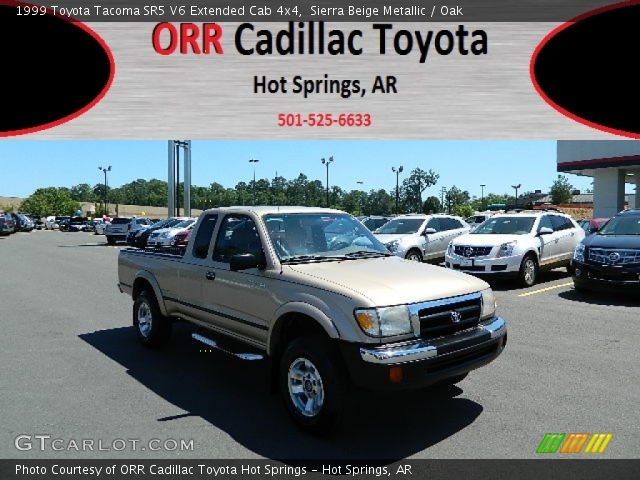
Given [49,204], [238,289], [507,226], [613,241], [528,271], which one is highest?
[49,204]

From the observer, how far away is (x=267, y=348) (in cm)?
472

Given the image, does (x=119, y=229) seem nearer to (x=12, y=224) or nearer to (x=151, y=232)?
(x=151, y=232)

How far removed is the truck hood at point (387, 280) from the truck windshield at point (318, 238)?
0.20 metres

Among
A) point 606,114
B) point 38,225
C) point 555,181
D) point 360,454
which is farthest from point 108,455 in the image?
point 555,181

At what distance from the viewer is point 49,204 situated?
116m

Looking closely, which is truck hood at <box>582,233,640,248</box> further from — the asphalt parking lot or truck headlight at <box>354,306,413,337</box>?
truck headlight at <box>354,306,413,337</box>

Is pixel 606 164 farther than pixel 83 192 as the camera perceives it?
No

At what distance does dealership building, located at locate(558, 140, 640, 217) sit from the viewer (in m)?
31.2

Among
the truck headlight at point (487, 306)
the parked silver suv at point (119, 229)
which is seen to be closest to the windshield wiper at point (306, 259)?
the truck headlight at point (487, 306)

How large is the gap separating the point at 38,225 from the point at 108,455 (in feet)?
250

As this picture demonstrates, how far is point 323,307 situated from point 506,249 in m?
8.66

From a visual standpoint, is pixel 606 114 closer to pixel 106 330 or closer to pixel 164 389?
pixel 164 389

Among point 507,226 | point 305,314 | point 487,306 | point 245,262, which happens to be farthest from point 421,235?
point 305,314

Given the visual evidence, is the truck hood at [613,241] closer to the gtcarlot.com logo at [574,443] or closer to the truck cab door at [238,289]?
the gtcarlot.com logo at [574,443]
